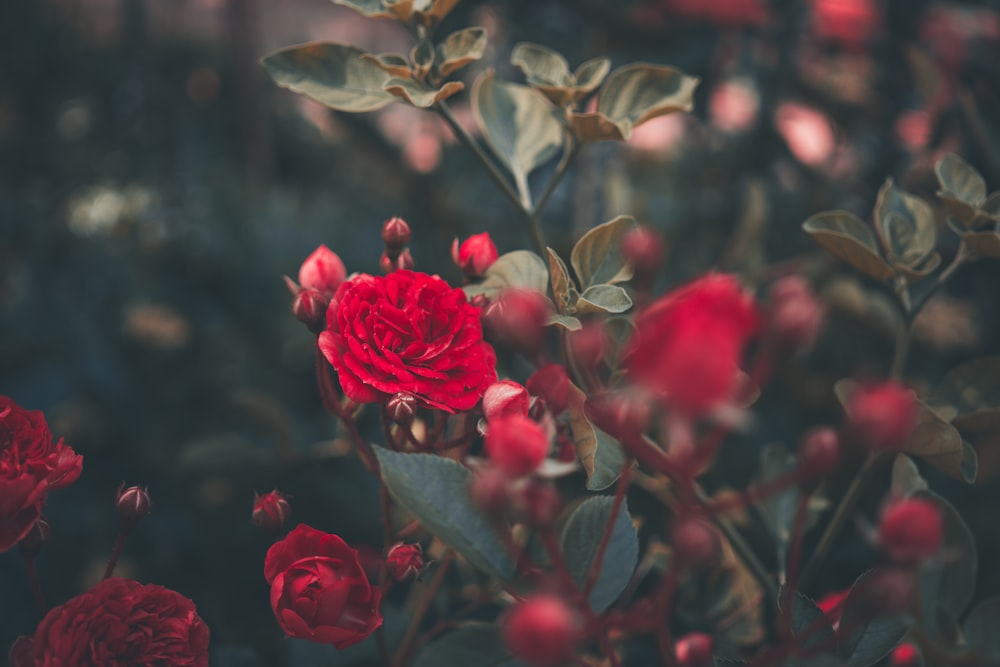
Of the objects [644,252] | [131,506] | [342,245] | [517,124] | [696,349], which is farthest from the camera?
[342,245]

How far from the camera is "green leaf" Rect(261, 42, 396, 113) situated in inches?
23.0

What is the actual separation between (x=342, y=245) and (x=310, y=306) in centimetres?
99

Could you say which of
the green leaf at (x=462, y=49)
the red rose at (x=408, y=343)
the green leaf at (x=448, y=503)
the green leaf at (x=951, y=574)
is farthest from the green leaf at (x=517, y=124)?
the green leaf at (x=951, y=574)

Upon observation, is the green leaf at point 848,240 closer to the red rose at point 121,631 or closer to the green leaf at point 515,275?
the green leaf at point 515,275

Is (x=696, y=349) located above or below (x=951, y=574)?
above

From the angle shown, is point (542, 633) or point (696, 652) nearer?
point (542, 633)

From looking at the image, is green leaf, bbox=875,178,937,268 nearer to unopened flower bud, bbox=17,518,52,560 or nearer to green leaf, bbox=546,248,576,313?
green leaf, bbox=546,248,576,313

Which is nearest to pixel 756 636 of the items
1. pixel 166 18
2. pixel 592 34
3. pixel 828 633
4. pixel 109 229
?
pixel 828 633

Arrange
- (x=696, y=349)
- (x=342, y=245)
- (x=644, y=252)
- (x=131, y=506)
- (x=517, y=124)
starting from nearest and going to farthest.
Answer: (x=696, y=349) < (x=644, y=252) < (x=131, y=506) < (x=517, y=124) < (x=342, y=245)

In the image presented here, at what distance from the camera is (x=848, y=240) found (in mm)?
549

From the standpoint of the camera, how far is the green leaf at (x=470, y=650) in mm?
460

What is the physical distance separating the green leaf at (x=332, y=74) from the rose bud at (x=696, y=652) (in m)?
0.42

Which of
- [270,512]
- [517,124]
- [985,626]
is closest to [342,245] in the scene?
[517,124]

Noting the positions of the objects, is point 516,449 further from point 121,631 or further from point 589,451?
point 121,631
